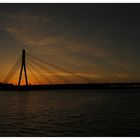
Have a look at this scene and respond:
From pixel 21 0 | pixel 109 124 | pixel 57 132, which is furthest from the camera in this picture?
pixel 109 124

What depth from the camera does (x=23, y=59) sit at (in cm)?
4769

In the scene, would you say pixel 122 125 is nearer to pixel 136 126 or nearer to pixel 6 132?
pixel 136 126

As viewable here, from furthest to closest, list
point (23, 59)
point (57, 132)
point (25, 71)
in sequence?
point (23, 59) → point (25, 71) → point (57, 132)

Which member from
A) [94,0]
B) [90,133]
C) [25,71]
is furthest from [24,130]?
[25,71]

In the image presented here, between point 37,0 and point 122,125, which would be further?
point 122,125

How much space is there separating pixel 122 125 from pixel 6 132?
4965mm

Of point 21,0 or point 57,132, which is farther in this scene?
point 21,0

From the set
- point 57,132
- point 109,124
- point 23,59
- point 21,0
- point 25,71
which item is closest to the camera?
point 57,132

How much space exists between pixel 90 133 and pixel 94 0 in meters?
4.91

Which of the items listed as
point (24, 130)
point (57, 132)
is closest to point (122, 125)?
point (57, 132)

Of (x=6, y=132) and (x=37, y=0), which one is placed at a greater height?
(x=37, y=0)

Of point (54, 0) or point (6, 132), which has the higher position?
point (54, 0)

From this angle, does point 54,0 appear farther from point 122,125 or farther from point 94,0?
point 122,125

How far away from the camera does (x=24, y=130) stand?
10.9m
